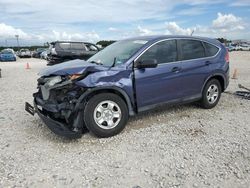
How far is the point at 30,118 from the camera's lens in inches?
229

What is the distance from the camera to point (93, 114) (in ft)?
14.5

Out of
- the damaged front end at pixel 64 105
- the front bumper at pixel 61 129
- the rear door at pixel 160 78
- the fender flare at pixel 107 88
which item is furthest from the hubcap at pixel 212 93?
the front bumper at pixel 61 129

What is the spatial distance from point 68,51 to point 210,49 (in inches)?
451

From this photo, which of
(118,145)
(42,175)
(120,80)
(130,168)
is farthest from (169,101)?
(42,175)

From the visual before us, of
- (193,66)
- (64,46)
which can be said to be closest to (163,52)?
(193,66)

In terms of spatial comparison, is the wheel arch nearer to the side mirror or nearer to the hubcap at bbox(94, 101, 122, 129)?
the hubcap at bbox(94, 101, 122, 129)

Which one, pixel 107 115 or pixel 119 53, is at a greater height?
pixel 119 53

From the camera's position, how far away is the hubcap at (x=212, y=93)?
20.2ft

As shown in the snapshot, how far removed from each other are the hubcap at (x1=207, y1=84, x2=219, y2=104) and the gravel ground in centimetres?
45

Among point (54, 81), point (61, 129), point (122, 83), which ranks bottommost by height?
point (61, 129)

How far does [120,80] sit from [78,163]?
1.60 m

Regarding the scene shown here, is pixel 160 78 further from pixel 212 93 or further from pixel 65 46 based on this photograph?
pixel 65 46

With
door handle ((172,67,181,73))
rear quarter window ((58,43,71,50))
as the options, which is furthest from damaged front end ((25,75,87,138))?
rear quarter window ((58,43,71,50))

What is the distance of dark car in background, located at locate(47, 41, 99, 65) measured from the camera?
15.6m
